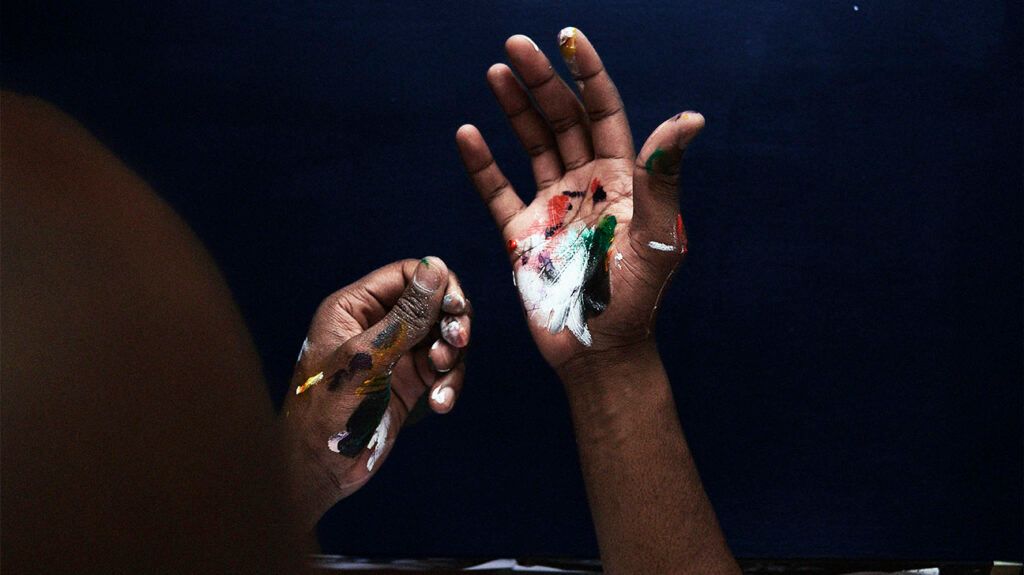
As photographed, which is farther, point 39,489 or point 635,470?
point 635,470

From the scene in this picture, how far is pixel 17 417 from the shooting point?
0.73 ft

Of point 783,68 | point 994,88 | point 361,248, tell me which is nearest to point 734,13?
point 783,68

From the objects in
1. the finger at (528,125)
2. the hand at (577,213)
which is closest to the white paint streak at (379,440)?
the hand at (577,213)

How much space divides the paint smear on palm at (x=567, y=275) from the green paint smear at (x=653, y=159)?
0.49 feet

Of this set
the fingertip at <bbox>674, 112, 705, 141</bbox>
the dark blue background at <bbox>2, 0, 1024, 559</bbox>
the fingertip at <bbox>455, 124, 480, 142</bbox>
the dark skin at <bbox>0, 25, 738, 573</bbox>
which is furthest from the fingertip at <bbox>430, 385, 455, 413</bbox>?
the dark skin at <bbox>0, 25, 738, 573</bbox>

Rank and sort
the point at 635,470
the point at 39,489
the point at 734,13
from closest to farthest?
the point at 39,489, the point at 635,470, the point at 734,13

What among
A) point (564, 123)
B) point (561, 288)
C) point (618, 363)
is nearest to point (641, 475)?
point (618, 363)

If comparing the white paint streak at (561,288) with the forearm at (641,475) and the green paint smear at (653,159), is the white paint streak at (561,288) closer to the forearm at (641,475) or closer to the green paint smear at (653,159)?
the forearm at (641,475)

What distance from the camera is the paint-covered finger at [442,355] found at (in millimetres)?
1035

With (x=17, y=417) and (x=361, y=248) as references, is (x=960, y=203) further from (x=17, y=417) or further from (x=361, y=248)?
Answer: (x=17, y=417)

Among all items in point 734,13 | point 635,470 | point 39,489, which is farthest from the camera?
point 734,13

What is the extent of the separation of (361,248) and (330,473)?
0.34 metres

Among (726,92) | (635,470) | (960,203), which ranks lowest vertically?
(635,470)

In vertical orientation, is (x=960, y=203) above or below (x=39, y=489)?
below
